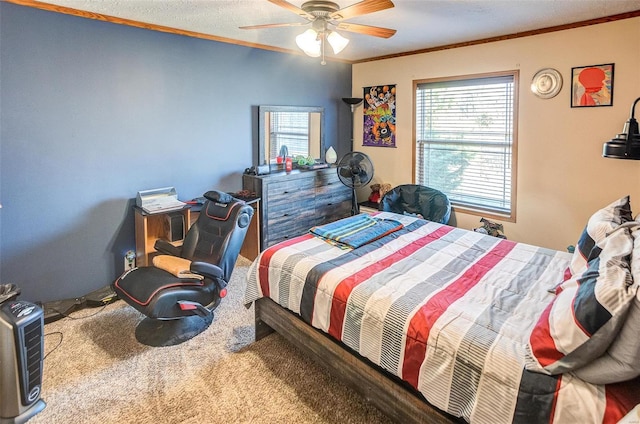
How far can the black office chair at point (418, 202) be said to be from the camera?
14.0 ft

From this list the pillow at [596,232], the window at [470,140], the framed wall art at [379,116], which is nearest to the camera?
the pillow at [596,232]

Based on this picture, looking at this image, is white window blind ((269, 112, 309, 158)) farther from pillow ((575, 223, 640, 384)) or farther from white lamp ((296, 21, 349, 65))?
pillow ((575, 223, 640, 384))

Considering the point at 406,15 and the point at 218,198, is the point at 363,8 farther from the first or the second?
the point at 218,198

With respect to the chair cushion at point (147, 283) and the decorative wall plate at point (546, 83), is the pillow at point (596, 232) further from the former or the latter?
the chair cushion at point (147, 283)

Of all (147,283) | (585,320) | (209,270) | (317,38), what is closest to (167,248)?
(147,283)

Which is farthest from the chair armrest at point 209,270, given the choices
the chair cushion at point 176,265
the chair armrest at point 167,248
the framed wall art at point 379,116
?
the framed wall art at point 379,116

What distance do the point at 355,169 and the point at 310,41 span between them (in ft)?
6.88

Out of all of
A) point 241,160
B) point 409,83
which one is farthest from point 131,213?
point 409,83

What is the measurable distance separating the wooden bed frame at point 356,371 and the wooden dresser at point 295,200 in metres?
1.69

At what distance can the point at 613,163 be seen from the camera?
3285 mm

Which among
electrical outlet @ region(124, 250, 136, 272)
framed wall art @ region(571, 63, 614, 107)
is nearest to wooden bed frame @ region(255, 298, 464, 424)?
electrical outlet @ region(124, 250, 136, 272)

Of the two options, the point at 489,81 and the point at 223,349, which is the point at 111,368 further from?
the point at 489,81

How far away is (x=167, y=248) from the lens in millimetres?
3160

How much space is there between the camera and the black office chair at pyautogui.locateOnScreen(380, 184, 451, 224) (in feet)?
14.0
